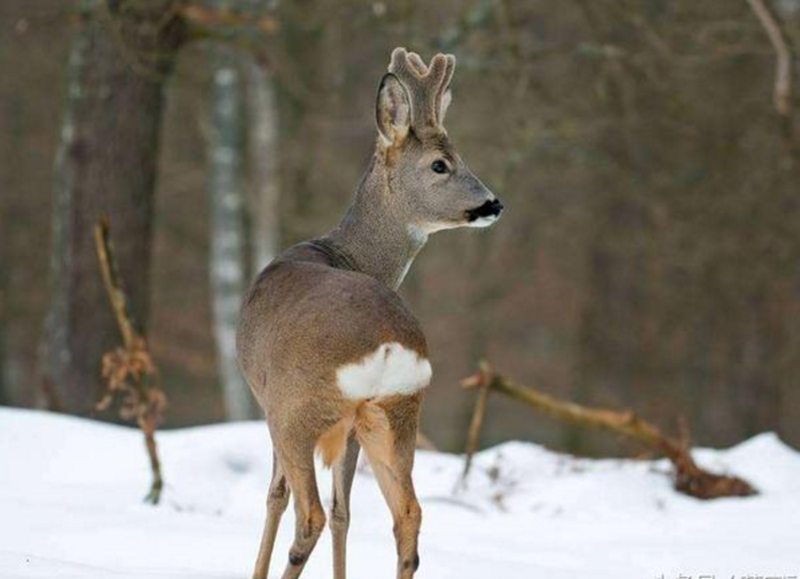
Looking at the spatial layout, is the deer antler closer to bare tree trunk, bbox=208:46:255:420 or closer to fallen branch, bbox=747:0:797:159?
fallen branch, bbox=747:0:797:159

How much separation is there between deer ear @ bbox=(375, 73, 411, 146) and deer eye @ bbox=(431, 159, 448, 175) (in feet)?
0.56

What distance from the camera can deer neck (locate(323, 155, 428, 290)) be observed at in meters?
6.25

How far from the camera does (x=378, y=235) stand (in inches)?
247

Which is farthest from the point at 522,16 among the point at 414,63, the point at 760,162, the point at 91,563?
the point at 91,563

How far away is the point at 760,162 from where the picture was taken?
16.5m

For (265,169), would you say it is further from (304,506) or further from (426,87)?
(304,506)

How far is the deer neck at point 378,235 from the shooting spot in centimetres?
625

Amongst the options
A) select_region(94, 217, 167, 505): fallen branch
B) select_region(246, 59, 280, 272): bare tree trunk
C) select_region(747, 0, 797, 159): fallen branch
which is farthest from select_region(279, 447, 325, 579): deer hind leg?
select_region(246, 59, 280, 272): bare tree trunk

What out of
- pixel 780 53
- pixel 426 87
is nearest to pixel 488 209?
pixel 426 87

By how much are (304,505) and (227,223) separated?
11.8m

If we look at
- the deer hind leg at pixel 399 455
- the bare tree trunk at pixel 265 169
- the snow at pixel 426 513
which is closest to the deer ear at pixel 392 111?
the deer hind leg at pixel 399 455

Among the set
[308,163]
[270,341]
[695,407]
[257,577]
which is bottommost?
[695,407]

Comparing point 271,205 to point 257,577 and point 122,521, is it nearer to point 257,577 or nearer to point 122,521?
point 122,521

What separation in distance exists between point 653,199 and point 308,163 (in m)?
4.56
